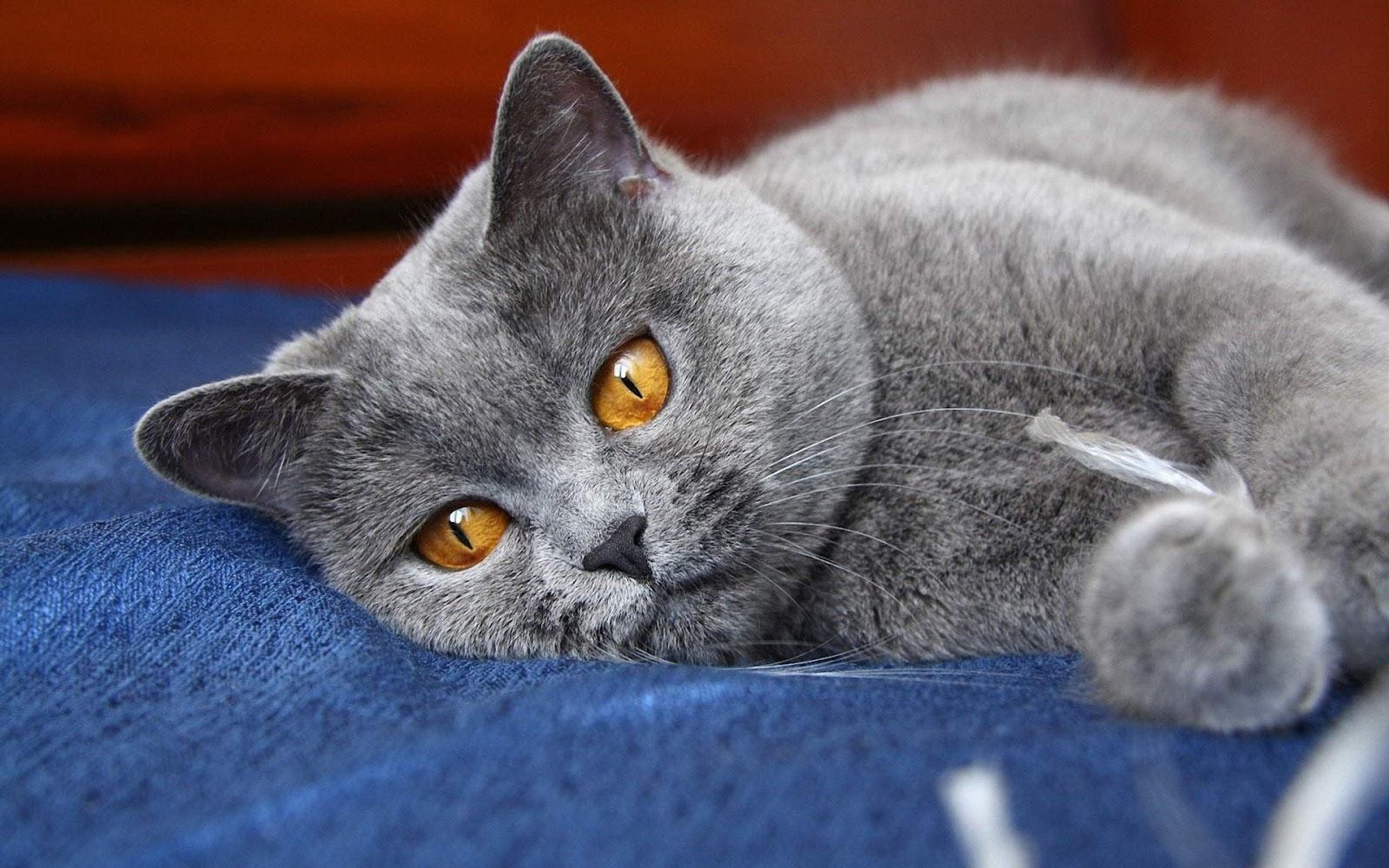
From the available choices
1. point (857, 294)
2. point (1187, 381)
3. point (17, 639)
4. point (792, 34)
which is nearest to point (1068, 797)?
point (1187, 381)

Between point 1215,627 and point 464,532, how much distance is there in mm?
624

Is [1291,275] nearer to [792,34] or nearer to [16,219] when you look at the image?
[792,34]

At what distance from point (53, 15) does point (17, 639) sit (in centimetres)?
188

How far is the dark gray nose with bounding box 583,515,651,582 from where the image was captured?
2.76ft

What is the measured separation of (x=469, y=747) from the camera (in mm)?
639

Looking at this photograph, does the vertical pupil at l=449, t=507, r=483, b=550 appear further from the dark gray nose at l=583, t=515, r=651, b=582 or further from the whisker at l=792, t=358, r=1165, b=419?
the whisker at l=792, t=358, r=1165, b=419

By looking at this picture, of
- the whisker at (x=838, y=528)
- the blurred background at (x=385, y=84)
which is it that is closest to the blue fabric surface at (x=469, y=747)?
the whisker at (x=838, y=528)

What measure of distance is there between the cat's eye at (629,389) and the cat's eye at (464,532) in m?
0.13

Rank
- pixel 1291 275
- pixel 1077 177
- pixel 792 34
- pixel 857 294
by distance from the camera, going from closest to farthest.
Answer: pixel 1291 275, pixel 857 294, pixel 1077 177, pixel 792 34

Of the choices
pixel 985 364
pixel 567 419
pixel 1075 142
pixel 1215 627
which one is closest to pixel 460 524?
pixel 567 419

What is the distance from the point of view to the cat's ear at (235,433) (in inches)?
37.3

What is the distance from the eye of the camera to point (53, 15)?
216 cm

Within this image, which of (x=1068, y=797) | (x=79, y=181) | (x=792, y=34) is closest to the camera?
(x=1068, y=797)

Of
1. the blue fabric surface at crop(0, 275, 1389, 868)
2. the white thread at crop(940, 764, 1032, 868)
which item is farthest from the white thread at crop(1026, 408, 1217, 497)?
the white thread at crop(940, 764, 1032, 868)
